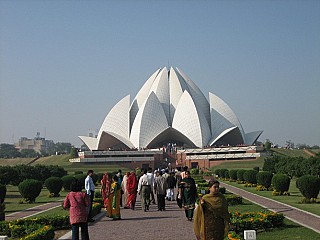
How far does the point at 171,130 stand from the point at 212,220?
46.4m

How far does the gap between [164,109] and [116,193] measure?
4409cm

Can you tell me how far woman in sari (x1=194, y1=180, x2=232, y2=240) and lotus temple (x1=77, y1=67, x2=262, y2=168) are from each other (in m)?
41.1

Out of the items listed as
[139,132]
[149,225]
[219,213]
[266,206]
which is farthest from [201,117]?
[219,213]

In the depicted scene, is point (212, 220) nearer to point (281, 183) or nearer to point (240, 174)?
point (281, 183)

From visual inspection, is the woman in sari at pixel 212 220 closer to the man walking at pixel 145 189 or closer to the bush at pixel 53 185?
the man walking at pixel 145 189

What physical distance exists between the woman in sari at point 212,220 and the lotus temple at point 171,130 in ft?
135

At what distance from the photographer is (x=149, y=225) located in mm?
8570

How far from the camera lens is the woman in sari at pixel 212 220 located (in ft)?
15.5

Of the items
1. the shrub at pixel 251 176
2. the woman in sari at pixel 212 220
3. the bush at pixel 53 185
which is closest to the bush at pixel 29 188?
the bush at pixel 53 185

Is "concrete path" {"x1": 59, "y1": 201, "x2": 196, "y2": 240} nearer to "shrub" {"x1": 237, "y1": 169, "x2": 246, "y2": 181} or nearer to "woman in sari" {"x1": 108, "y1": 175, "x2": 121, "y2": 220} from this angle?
"woman in sari" {"x1": 108, "y1": 175, "x2": 121, "y2": 220}

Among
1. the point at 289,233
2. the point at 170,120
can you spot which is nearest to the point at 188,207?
the point at 289,233

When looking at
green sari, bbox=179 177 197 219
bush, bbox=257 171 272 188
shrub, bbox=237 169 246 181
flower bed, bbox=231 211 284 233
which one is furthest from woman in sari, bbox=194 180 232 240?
shrub, bbox=237 169 246 181

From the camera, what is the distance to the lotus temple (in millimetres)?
47156

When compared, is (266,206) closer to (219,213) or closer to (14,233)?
(14,233)
